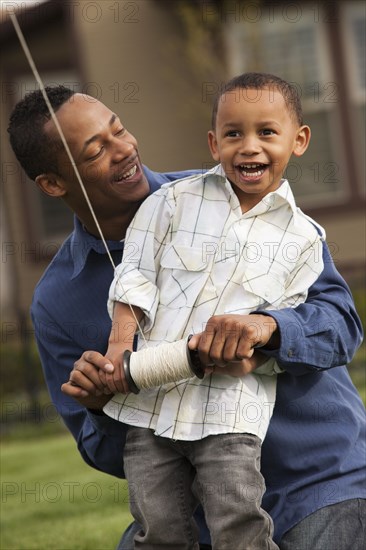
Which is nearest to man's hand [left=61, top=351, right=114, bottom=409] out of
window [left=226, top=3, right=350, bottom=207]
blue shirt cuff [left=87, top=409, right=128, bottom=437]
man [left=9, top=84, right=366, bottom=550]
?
man [left=9, top=84, right=366, bottom=550]

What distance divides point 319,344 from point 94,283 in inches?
40.7

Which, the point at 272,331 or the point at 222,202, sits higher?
the point at 222,202

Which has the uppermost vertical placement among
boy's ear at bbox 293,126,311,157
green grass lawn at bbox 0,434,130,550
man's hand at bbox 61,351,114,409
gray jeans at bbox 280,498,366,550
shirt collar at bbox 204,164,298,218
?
boy's ear at bbox 293,126,311,157

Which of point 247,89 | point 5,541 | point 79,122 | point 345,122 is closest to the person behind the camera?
point 247,89

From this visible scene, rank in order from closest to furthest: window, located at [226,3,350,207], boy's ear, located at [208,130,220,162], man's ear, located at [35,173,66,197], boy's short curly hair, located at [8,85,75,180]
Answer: boy's ear, located at [208,130,220,162] < boy's short curly hair, located at [8,85,75,180] < man's ear, located at [35,173,66,197] < window, located at [226,3,350,207]

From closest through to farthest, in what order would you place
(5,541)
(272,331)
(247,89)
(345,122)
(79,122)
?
(272,331), (247,89), (79,122), (5,541), (345,122)

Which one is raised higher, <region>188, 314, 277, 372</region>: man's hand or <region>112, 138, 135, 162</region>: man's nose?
<region>112, 138, 135, 162</region>: man's nose

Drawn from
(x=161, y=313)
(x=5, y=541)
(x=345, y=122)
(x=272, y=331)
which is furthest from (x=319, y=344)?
(x=345, y=122)

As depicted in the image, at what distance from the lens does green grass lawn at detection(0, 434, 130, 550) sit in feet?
20.1

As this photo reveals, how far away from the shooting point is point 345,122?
14781 mm

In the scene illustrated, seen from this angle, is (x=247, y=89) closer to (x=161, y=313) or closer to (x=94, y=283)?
(x=161, y=313)

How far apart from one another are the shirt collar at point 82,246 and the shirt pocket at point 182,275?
54 cm

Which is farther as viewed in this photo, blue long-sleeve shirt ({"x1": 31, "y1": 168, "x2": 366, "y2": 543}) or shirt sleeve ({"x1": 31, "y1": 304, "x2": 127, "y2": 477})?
shirt sleeve ({"x1": 31, "y1": 304, "x2": 127, "y2": 477})

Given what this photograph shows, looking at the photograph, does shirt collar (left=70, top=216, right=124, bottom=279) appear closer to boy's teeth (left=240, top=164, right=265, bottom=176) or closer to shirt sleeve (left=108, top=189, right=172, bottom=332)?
shirt sleeve (left=108, top=189, right=172, bottom=332)
